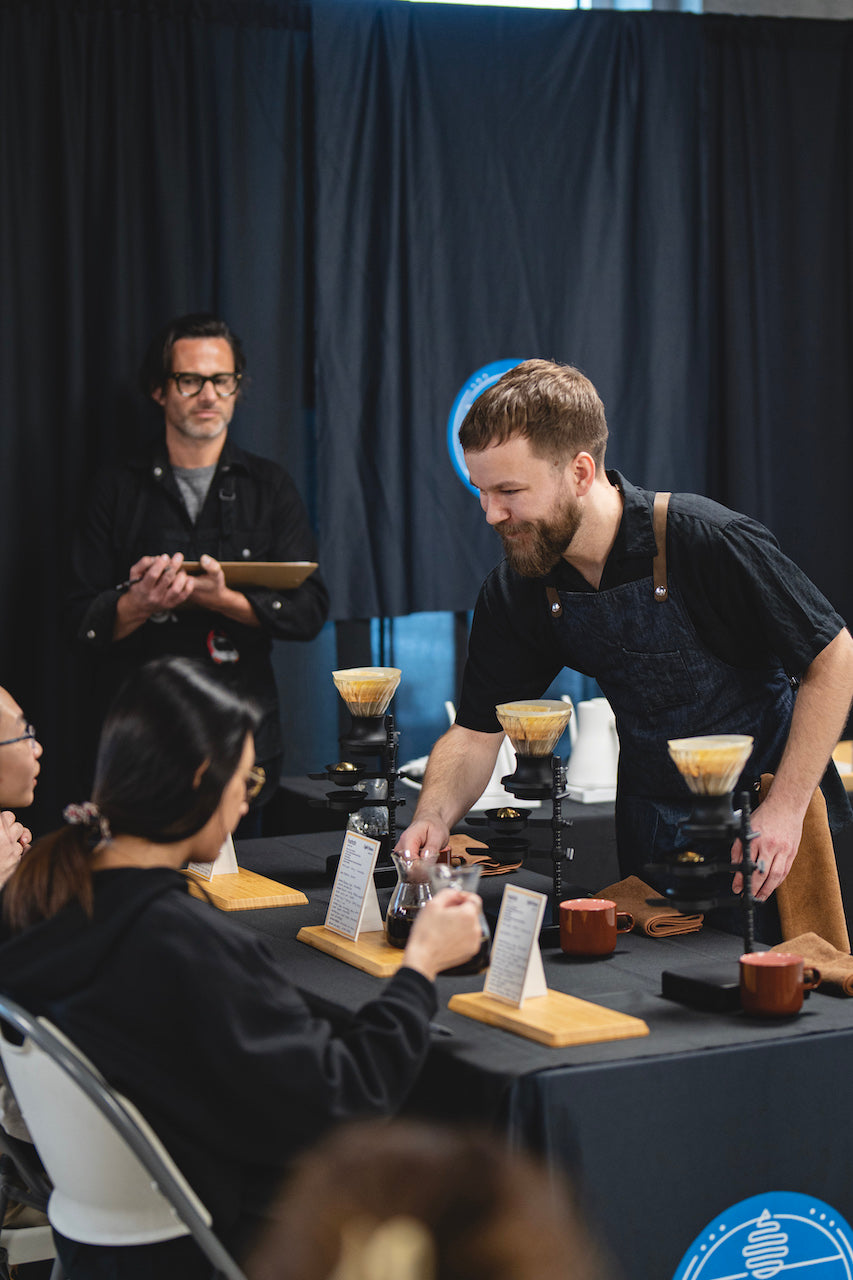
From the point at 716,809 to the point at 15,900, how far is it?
0.91m

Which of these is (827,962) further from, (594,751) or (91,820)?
(594,751)

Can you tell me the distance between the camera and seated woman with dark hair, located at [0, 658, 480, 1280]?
1525mm

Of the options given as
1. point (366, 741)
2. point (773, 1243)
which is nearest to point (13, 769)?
point (366, 741)

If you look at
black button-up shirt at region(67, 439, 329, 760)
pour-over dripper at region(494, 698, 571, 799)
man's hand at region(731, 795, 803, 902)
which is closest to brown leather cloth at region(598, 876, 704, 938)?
man's hand at region(731, 795, 803, 902)

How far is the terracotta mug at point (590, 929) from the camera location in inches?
82.3

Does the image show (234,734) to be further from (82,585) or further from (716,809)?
(82,585)

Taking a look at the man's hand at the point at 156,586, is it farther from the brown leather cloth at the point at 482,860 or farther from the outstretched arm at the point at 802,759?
the outstretched arm at the point at 802,759

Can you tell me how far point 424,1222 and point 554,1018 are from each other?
116 cm

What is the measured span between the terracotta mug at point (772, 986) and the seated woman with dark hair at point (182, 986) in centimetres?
40

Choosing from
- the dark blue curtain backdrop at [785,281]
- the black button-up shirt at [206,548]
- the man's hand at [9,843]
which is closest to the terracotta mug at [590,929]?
the man's hand at [9,843]

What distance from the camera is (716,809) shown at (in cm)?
192

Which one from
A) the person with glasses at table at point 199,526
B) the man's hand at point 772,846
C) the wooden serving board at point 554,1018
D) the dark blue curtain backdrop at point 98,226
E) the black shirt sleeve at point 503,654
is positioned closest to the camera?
the wooden serving board at point 554,1018

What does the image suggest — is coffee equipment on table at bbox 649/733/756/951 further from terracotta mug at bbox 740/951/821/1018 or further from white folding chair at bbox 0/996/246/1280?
white folding chair at bbox 0/996/246/1280

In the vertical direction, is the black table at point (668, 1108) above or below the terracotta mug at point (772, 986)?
below
